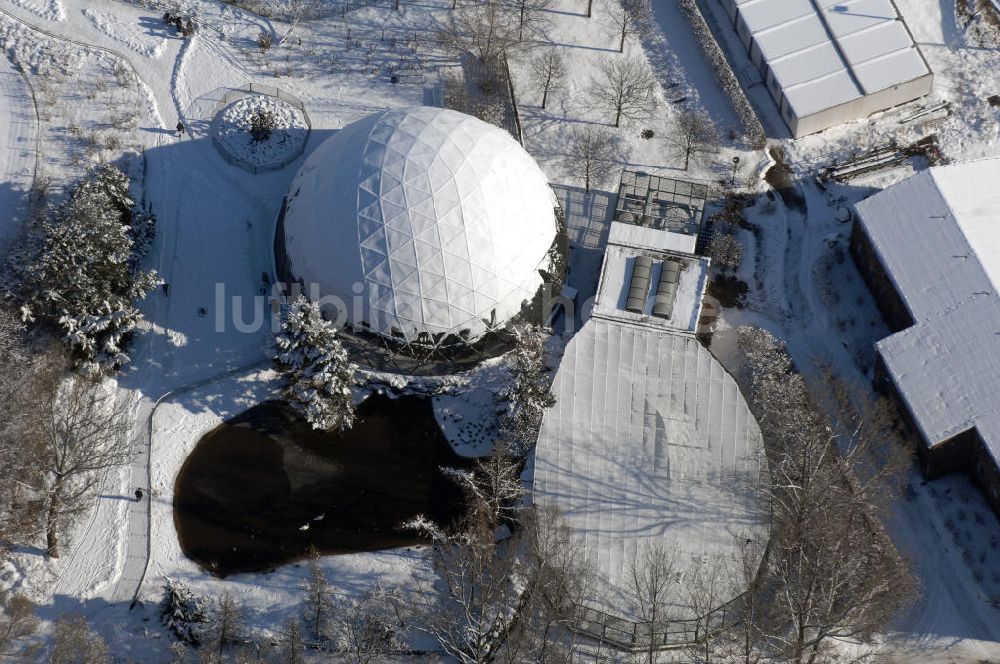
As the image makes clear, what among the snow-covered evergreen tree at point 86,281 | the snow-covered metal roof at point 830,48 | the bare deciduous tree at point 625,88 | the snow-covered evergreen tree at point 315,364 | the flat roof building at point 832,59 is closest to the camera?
the snow-covered evergreen tree at point 315,364

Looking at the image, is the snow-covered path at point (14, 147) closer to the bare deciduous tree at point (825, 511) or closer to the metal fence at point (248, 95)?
the metal fence at point (248, 95)

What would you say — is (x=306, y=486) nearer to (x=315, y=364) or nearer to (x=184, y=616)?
(x=315, y=364)

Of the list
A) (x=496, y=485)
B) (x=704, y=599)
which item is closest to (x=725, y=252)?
(x=496, y=485)

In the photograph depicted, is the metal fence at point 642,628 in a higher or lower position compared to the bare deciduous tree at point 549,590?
lower

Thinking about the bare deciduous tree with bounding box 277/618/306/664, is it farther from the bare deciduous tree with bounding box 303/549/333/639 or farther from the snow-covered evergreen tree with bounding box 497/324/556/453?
the snow-covered evergreen tree with bounding box 497/324/556/453

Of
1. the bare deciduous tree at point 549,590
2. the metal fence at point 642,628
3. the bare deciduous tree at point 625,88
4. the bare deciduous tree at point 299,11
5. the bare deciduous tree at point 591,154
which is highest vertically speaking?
the bare deciduous tree at point 299,11

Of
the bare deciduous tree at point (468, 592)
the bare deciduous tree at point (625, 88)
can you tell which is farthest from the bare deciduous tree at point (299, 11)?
the bare deciduous tree at point (468, 592)

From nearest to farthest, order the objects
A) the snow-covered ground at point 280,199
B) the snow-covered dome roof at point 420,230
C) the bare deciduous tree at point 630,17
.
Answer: the snow-covered ground at point 280,199
the snow-covered dome roof at point 420,230
the bare deciduous tree at point 630,17

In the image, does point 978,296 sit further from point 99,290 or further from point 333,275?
point 99,290
